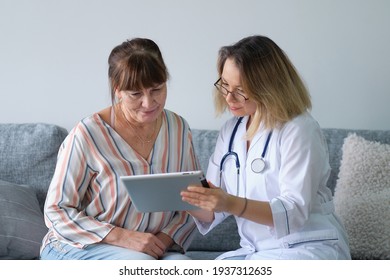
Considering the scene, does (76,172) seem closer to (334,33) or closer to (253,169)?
(253,169)

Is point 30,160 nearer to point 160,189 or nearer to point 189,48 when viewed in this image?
point 189,48

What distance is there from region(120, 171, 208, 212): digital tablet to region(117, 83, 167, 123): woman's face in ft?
0.87

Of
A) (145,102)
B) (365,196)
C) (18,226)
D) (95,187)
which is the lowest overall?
(18,226)

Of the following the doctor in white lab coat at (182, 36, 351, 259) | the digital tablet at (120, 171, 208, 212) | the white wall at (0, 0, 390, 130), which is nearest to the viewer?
the digital tablet at (120, 171, 208, 212)

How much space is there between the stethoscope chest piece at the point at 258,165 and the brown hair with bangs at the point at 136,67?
0.37 metres

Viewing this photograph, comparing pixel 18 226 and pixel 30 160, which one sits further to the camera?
pixel 30 160

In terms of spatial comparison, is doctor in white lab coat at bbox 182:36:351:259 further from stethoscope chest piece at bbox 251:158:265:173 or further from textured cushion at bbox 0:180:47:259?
textured cushion at bbox 0:180:47:259

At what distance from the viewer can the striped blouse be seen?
2.01m

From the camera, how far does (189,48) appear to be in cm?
281

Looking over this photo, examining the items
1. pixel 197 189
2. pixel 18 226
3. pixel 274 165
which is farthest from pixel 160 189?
pixel 18 226

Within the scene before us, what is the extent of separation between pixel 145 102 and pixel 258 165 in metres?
0.39

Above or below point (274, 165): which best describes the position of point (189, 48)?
above

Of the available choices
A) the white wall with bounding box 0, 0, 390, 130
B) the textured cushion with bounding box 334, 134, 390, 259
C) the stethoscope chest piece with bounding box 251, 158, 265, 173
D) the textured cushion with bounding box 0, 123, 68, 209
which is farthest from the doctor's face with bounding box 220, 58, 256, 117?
the textured cushion with bounding box 0, 123, 68, 209

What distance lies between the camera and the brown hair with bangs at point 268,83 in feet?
6.52
